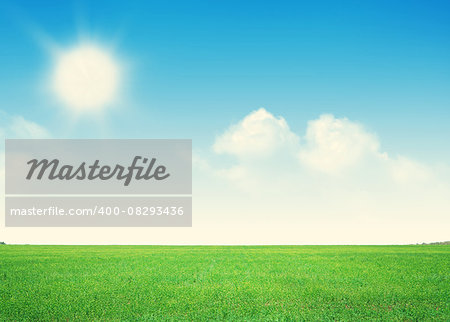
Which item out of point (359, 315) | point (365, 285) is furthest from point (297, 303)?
point (365, 285)

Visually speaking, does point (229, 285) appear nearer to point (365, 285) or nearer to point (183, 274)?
point (183, 274)

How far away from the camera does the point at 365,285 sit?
568 inches

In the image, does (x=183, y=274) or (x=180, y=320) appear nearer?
(x=180, y=320)

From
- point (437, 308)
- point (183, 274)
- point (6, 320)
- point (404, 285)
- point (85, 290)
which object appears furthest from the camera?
point (183, 274)

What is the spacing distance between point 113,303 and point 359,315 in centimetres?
792

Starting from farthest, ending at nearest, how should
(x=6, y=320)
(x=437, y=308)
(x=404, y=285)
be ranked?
(x=404, y=285), (x=437, y=308), (x=6, y=320)

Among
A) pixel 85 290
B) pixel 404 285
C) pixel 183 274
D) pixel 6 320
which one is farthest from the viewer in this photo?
pixel 183 274

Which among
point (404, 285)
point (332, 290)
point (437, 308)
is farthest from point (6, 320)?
point (404, 285)

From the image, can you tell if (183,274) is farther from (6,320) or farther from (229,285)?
(6,320)

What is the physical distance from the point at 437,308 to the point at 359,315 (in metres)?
3.10

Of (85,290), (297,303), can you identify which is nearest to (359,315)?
(297,303)

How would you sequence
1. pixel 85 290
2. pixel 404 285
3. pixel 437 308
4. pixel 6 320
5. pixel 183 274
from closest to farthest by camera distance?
1. pixel 6 320
2. pixel 437 308
3. pixel 85 290
4. pixel 404 285
5. pixel 183 274

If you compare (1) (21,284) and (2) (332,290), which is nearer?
(2) (332,290)

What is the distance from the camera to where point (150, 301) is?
443 inches
